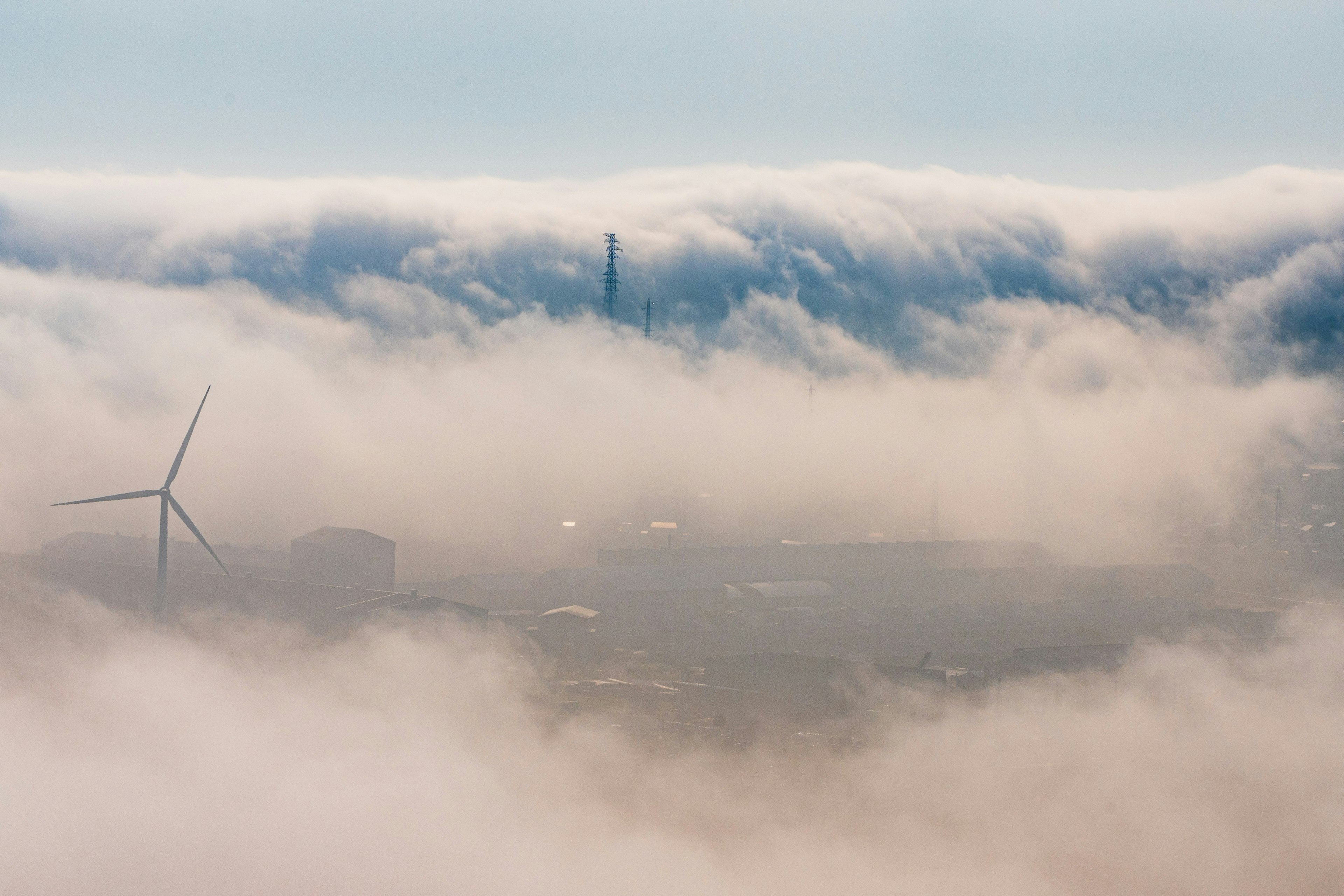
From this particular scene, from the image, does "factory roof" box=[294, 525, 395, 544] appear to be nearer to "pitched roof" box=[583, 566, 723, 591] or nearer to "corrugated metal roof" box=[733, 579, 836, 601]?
"pitched roof" box=[583, 566, 723, 591]

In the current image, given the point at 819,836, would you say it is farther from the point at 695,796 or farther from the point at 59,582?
the point at 59,582

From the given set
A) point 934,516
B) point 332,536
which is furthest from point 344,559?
point 934,516

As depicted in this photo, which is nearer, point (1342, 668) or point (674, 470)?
point (1342, 668)

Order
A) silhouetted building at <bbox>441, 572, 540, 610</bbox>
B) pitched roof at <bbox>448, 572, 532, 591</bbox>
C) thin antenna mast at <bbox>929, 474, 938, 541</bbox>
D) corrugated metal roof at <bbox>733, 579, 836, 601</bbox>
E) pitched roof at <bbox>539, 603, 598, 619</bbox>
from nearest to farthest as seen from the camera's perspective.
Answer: pitched roof at <bbox>539, 603, 598, 619</bbox> → silhouetted building at <bbox>441, 572, 540, 610</bbox> → pitched roof at <bbox>448, 572, 532, 591</bbox> → corrugated metal roof at <bbox>733, 579, 836, 601</bbox> → thin antenna mast at <bbox>929, 474, 938, 541</bbox>

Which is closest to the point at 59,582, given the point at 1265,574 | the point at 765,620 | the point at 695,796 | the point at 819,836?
the point at 765,620

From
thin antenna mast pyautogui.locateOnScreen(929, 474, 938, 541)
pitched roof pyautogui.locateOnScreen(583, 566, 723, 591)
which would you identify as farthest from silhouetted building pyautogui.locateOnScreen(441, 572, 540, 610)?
thin antenna mast pyautogui.locateOnScreen(929, 474, 938, 541)

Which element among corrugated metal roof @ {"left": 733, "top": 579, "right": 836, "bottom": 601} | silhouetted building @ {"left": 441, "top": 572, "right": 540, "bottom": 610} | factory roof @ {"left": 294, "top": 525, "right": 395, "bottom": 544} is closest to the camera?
factory roof @ {"left": 294, "top": 525, "right": 395, "bottom": 544}

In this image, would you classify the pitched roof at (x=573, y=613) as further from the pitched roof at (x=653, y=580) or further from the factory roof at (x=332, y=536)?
the factory roof at (x=332, y=536)

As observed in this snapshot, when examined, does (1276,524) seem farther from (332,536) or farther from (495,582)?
(332,536)

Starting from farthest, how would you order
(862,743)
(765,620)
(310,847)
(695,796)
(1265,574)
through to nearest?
(1265,574) → (765,620) → (862,743) → (695,796) → (310,847)
